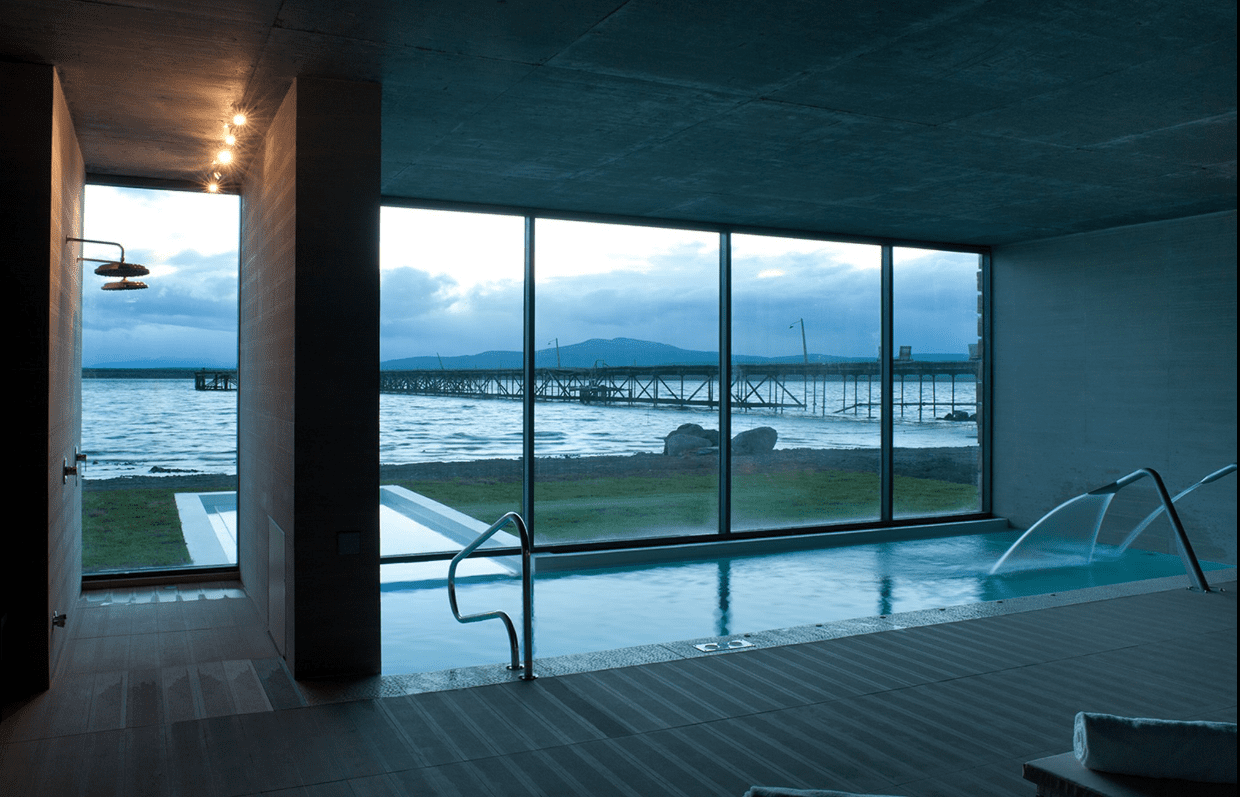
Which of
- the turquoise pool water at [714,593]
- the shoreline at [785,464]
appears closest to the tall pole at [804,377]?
the shoreline at [785,464]

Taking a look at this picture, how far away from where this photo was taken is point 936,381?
9648mm

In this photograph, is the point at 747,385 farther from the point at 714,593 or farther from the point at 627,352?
the point at 714,593

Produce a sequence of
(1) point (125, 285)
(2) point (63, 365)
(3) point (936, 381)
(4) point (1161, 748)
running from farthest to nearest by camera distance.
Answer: (3) point (936, 381) → (1) point (125, 285) → (2) point (63, 365) → (4) point (1161, 748)

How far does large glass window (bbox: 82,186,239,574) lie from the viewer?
6.23 metres

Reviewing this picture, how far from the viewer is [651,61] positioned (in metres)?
3.90

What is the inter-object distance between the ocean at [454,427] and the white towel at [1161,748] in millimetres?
4068

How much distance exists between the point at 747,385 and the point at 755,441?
62 cm

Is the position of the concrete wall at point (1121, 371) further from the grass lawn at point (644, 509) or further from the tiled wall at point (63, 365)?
the tiled wall at point (63, 365)

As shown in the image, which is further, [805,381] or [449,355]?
[805,381]

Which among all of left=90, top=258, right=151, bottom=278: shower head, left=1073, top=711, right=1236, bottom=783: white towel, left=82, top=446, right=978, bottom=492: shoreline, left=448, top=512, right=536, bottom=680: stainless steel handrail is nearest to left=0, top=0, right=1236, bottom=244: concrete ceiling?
left=90, top=258, right=151, bottom=278: shower head

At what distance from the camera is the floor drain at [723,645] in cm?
463

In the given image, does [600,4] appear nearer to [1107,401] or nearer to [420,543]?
[420,543]

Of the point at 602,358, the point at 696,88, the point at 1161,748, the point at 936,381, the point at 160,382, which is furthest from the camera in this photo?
the point at 936,381

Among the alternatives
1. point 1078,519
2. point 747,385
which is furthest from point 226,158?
point 1078,519
